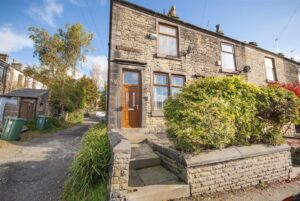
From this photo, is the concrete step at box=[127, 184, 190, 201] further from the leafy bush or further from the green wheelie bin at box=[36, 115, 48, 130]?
the green wheelie bin at box=[36, 115, 48, 130]

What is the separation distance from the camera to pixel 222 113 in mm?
3725

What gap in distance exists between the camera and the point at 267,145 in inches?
160

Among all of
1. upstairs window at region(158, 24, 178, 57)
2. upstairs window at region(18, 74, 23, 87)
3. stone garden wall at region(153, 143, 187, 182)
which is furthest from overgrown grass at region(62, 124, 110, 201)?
upstairs window at region(18, 74, 23, 87)

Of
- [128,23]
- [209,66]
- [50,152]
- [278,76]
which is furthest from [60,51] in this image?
[278,76]

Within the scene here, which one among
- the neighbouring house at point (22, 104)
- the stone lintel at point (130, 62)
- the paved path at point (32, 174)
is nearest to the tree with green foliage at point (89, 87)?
the neighbouring house at point (22, 104)

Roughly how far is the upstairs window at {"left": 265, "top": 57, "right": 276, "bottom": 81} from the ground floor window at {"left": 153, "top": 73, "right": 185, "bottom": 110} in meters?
8.63

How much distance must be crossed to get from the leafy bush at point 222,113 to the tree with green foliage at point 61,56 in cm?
1733

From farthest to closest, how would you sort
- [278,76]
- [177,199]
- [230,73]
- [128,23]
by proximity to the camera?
[278,76], [230,73], [128,23], [177,199]

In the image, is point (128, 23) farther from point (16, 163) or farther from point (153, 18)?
point (16, 163)

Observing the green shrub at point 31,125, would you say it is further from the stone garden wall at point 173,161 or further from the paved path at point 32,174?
the stone garden wall at point 173,161

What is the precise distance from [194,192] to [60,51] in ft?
70.3

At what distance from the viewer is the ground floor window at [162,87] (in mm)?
7871

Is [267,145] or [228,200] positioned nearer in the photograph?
[228,200]

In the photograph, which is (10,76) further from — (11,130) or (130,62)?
(130,62)
